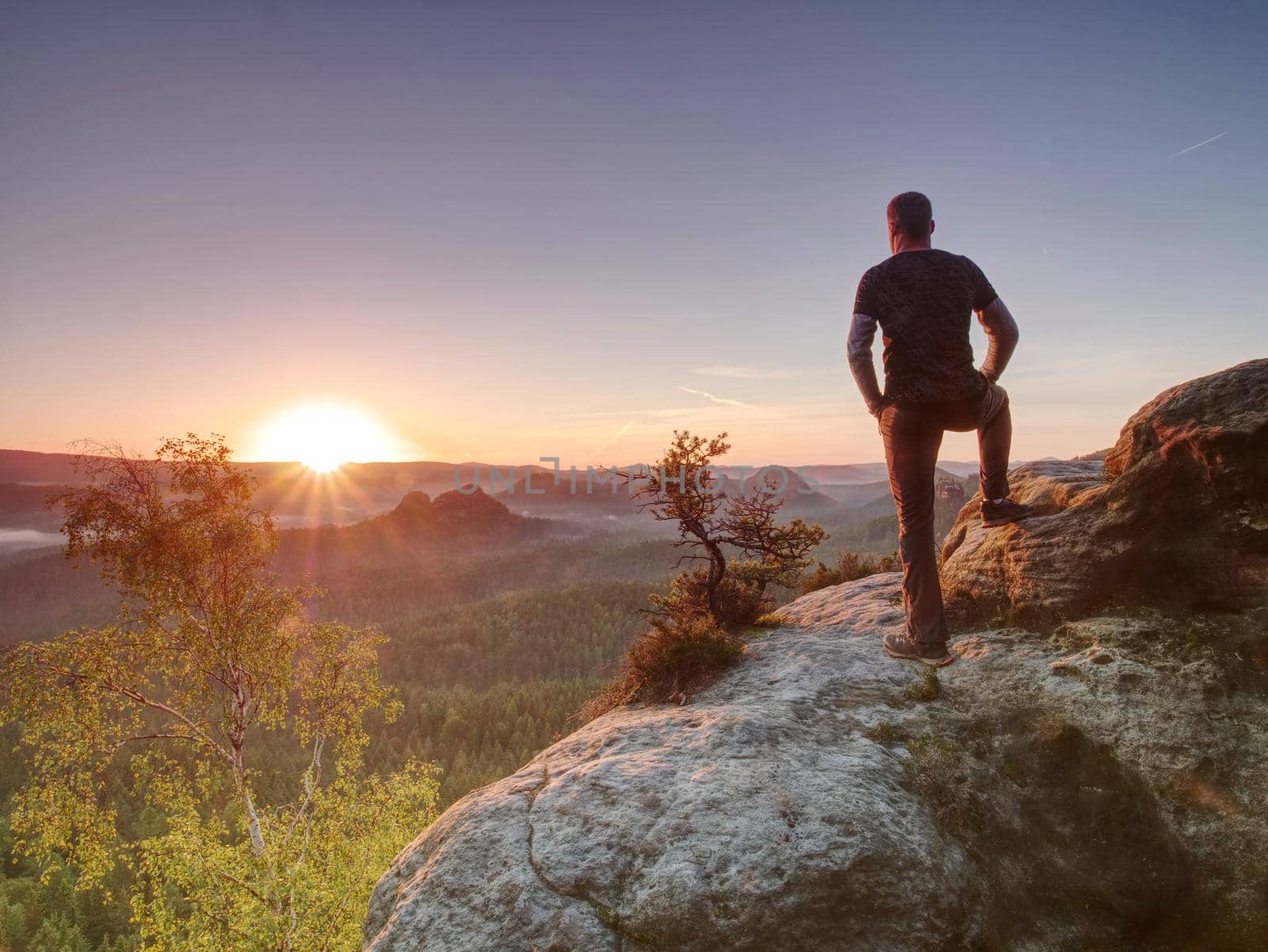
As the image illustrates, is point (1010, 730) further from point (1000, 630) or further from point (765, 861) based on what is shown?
point (765, 861)

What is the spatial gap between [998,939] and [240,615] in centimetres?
2347

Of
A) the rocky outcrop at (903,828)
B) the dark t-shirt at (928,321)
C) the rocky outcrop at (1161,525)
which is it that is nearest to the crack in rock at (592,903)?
the rocky outcrop at (903,828)

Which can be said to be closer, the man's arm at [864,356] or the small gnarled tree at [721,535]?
the man's arm at [864,356]

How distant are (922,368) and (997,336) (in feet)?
4.65

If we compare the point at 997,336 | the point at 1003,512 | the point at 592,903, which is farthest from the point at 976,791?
the point at 997,336

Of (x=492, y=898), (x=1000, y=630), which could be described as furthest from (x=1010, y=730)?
(x=492, y=898)

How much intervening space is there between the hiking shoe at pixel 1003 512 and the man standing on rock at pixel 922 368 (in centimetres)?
159

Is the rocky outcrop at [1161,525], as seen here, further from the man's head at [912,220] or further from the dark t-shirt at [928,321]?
the man's head at [912,220]

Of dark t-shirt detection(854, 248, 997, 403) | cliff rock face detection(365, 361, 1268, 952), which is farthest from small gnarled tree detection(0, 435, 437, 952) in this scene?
dark t-shirt detection(854, 248, 997, 403)

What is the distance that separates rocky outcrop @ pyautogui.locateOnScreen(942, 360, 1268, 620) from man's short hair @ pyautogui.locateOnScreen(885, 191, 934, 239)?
11.8 ft

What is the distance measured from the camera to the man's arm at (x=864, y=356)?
288 inches

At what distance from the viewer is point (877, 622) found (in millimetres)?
9664

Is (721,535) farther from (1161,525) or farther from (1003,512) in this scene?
(1161,525)

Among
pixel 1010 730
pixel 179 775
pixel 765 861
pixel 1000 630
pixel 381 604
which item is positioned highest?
pixel 1000 630
